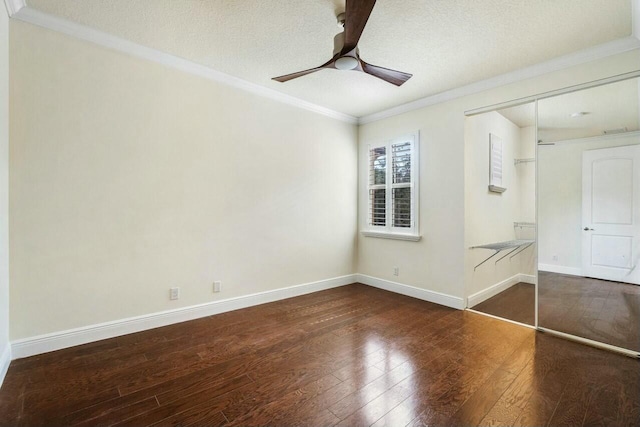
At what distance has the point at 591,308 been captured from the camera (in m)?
2.89

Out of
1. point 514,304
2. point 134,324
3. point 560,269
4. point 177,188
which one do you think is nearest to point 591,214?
point 560,269

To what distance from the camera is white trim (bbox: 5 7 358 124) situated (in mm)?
2336

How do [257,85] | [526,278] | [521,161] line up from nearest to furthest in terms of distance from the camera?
[257,85], [526,278], [521,161]

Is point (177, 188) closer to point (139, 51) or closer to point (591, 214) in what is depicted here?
point (139, 51)

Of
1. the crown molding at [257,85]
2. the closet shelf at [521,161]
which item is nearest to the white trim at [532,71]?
the crown molding at [257,85]

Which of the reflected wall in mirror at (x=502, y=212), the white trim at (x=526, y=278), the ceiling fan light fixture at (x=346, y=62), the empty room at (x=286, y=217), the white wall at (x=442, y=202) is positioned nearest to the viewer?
the empty room at (x=286, y=217)

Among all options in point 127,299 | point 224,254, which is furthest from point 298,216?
point 127,299

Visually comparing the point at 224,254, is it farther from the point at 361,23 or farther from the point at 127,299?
A: the point at 361,23

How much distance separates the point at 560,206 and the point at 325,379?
2864 millimetres

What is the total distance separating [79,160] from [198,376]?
6.77ft

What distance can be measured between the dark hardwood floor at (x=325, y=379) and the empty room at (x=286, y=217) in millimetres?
20

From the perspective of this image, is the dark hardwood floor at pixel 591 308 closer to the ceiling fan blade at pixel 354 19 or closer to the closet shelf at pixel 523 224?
the closet shelf at pixel 523 224

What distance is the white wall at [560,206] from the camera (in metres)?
2.93

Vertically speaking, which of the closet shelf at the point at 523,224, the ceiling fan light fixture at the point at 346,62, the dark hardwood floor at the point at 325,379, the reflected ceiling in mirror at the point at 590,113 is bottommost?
the dark hardwood floor at the point at 325,379
